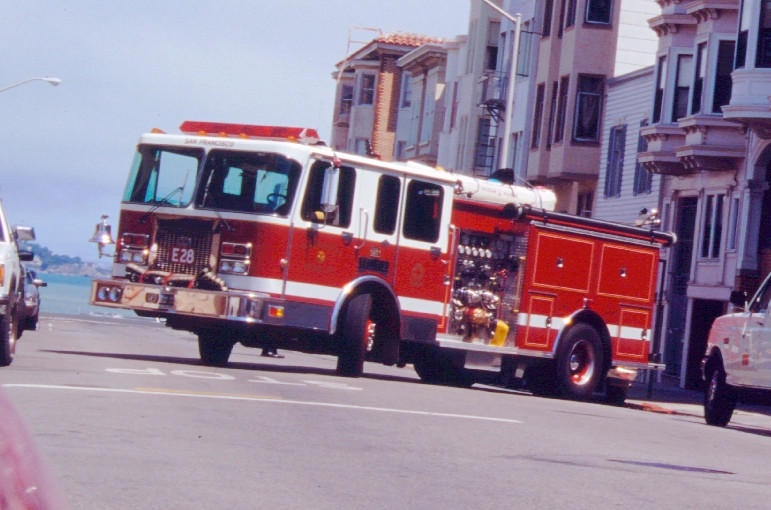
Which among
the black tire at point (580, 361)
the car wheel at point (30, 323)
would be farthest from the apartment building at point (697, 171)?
the car wheel at point (30, 323)

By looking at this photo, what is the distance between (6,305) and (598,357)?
948cm

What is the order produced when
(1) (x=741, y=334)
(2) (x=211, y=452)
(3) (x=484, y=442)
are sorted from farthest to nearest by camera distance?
1. (1) (x=741, y=334)
2. (3) (x=484, y=442)
3. (2) (x=211, y=452)

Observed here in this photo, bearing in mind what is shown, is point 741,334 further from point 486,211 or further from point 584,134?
point 584,134

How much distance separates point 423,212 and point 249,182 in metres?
2.66

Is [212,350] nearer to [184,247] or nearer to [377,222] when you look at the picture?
[184,247]

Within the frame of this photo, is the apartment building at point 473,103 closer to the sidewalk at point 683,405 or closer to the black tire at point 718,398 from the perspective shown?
the sidewalk at point 683,405

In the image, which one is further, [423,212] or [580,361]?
[580,361]

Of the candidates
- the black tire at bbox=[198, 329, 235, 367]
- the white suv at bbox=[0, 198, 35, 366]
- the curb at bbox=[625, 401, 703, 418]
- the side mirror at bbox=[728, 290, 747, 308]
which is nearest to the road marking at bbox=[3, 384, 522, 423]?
the white suv at bbox=[0, 198, 35, 366]

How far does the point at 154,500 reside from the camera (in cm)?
659

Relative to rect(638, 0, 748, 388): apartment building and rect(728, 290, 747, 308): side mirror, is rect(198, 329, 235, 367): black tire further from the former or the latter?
rect(638, 0, 748, 388): apartment building

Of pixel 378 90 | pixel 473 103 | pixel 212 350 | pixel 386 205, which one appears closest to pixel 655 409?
pixel 386 205

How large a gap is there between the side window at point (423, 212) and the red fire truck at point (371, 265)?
0.02 metres

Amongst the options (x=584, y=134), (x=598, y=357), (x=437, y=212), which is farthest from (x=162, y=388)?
(x=584, y=134)

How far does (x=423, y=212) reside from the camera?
64.4 feet
